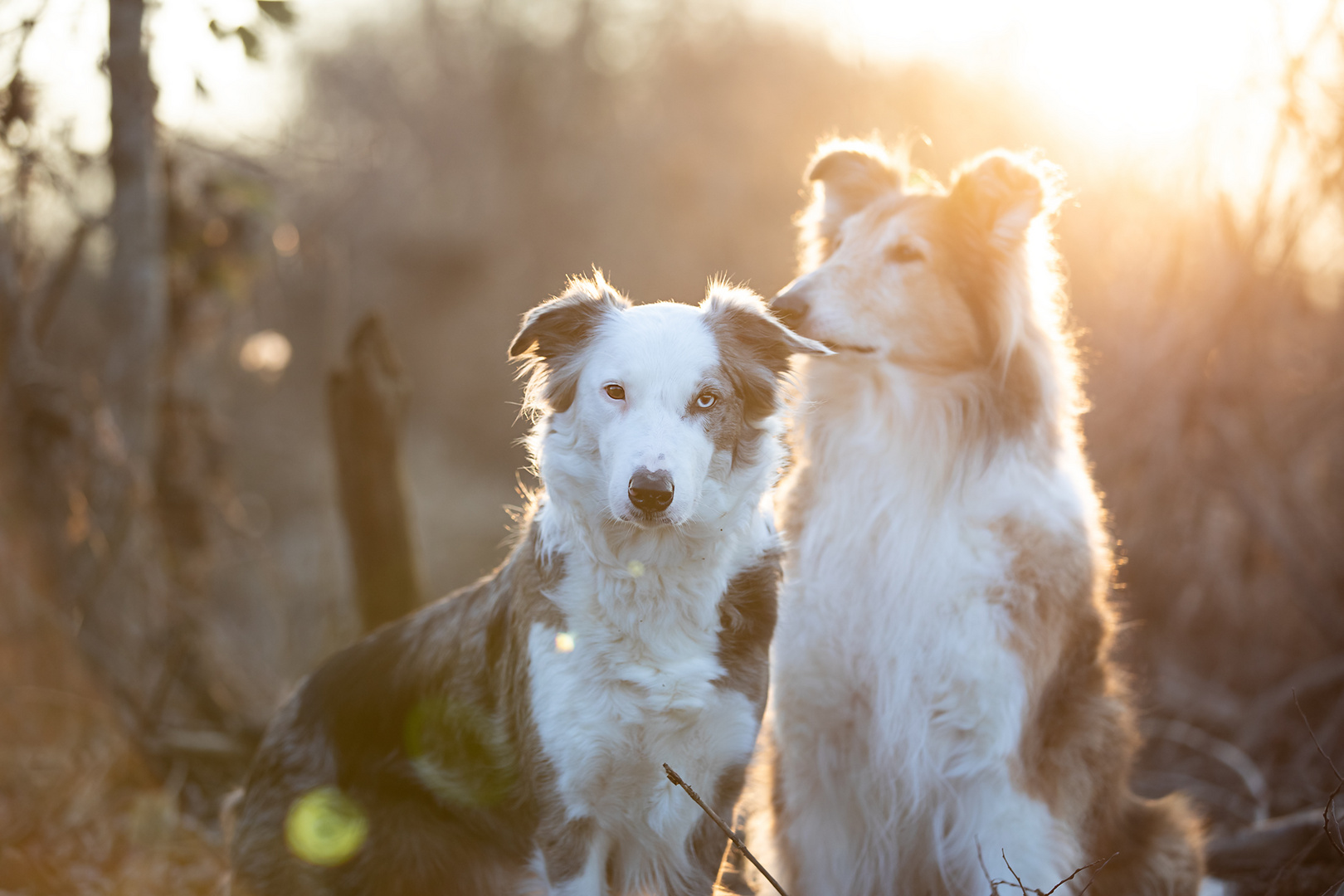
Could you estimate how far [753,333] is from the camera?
10.2ft

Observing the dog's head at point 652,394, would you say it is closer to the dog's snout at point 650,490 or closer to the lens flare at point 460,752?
the dog's snout at point 650,490

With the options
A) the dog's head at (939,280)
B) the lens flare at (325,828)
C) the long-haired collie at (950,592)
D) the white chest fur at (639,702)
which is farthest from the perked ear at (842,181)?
the lens flare at (325,828)

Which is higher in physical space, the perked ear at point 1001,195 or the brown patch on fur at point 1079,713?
the perked ear at point 1001,195

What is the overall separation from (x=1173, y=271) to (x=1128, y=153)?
0.82m

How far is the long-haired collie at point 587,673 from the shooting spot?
2.78 meters

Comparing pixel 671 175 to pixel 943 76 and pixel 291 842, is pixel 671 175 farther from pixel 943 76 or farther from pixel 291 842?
pixel 291 842

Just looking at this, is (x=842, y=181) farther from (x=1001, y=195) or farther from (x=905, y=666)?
(x=905, y=666)

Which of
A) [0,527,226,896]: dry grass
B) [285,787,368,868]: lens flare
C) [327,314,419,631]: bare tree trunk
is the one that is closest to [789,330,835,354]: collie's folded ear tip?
[285,787,368,868]: lens flare

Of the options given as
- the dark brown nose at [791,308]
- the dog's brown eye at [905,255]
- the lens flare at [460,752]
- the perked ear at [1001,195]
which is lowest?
the lens flare at [460,752]

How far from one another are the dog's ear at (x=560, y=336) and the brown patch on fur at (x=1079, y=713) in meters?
1.55

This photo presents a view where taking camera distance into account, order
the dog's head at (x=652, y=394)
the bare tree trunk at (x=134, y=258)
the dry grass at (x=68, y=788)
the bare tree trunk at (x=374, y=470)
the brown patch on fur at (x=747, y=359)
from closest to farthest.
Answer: the dog's head at (x=652, y=394)
the brown patch on fur at (x=747, y=359)
the dry grass at (x=68, y=788)
the bare tree trunk at (x=134, y=258)
the bare tree trunk at (x=374, y=470)

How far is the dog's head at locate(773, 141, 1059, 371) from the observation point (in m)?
3.39

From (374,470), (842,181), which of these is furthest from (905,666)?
(374,470)

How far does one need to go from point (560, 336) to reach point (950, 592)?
159 cm
